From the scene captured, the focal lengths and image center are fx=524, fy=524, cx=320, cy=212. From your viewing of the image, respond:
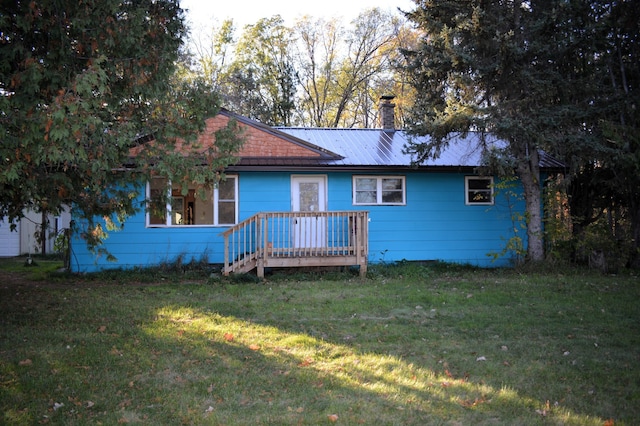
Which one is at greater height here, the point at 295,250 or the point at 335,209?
the point at 335,209

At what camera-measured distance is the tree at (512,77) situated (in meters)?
11.2

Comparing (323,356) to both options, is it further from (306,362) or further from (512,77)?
(512,77)

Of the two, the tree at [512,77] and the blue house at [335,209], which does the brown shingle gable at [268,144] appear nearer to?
the blue house at [335,209]

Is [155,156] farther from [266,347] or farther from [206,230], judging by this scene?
[206,230]

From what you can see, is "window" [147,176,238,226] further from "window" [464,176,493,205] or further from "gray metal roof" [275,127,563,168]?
"window" [464,176,493,205]

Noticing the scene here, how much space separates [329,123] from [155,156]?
26.5 m

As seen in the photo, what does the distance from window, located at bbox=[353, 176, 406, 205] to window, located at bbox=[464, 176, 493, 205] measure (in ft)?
5.83

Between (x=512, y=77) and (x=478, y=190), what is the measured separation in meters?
3.18

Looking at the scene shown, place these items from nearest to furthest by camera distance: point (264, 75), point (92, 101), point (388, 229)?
1. point (92, 101)
2. point (388, 229)
3. point (264, 75)

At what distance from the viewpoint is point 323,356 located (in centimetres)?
562

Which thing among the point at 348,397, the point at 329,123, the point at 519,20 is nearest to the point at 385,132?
the point at 519,20

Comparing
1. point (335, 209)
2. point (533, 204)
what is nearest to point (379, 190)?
point (335, 209)

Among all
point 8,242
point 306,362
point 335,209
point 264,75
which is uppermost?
point 264,75

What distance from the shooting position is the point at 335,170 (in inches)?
512
